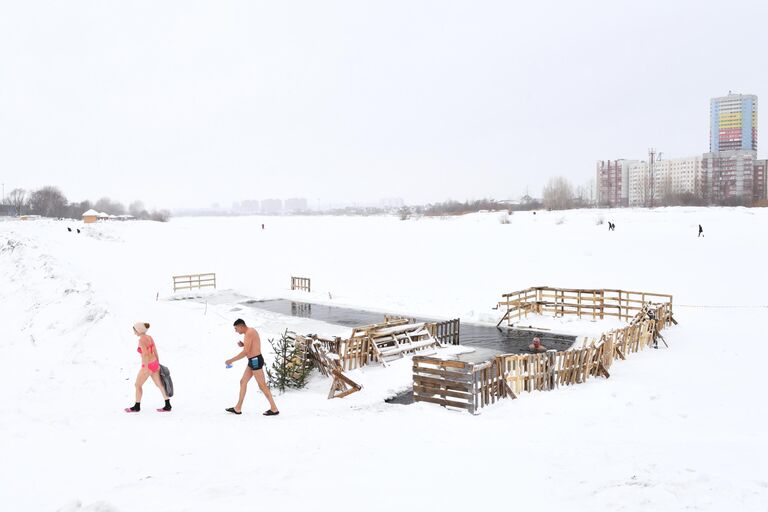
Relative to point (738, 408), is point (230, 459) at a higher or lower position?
higher

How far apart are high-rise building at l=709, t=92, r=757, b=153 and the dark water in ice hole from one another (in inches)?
7366

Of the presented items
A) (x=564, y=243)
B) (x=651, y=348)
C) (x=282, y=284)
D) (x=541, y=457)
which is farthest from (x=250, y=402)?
(x=564, y=243)

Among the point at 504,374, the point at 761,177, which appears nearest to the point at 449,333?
the point at 504,374

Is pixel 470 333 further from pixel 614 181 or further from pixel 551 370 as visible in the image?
pixel 614 181

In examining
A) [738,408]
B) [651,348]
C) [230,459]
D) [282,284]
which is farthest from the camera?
[282,284]

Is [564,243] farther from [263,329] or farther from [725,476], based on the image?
[725,476]

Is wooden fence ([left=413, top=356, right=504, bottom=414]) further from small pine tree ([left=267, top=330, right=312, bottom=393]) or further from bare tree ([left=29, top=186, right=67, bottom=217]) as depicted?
bare tree ([left=29, top=186, right=67, bottom=217])

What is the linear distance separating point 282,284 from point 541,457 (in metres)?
34.9

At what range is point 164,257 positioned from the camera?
57.4m

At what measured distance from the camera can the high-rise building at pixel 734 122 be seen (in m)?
172

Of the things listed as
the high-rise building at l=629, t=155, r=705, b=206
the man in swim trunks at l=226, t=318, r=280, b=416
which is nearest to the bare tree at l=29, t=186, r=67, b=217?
the man in swim trunks at l=226, t=318, r=280, b=416

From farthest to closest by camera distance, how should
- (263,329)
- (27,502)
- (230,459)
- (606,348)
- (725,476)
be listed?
(263,329) → (606,348) → (230,459) → (725,476) → (27,502)

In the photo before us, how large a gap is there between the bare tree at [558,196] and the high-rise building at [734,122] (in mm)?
69777

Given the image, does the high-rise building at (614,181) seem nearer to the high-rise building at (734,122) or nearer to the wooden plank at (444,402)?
the high-rise building at (734,122)
